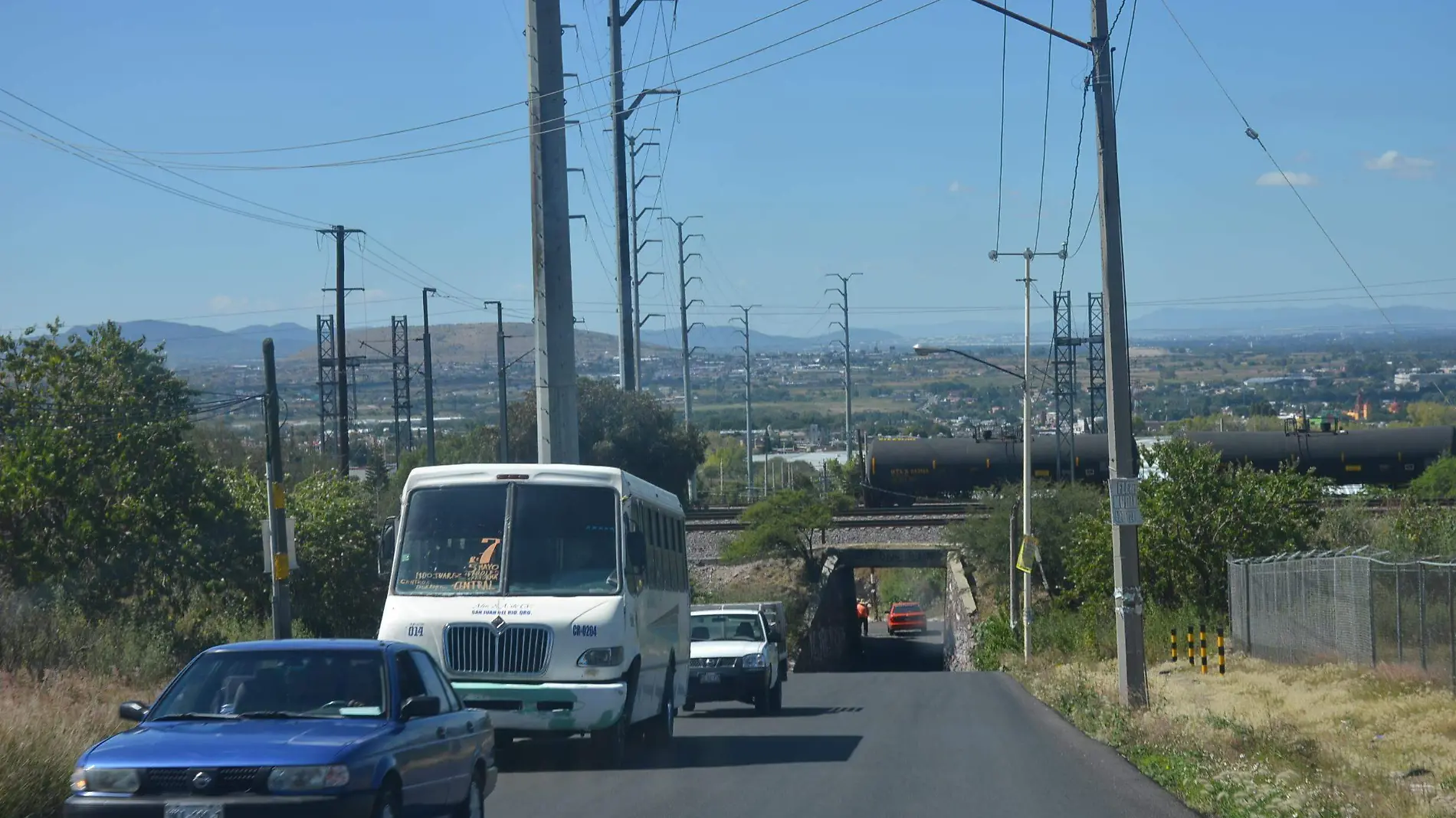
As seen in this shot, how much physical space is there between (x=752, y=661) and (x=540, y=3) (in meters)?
10.9

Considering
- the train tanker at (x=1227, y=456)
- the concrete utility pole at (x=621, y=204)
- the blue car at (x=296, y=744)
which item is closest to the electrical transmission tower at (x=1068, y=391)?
the train tanker at (x=1227, y=456)

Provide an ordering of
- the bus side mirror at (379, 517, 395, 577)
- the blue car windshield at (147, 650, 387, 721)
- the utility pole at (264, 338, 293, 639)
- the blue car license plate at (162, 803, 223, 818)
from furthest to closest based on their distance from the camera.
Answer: the utility pole at (264, 338, 293, 639)
the bus side mirror at (379, 517, 395, 577)
the blue car windshield at (147, 650, 387, 721)
the blue car license plate at (162, 803, 223, 818)

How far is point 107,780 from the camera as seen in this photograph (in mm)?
8023

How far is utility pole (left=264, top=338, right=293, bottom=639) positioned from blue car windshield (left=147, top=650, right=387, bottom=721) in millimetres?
18063

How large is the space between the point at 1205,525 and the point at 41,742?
3175 centimetres

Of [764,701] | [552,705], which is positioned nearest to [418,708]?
[552,705]

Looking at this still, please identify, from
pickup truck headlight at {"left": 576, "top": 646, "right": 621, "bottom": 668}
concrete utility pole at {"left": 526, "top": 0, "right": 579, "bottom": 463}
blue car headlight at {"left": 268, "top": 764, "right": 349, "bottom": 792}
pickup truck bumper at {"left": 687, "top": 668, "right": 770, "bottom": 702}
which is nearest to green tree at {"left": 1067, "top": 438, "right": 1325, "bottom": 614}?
pickup truck bumper at {"left": 687, "top": 668, "right": 770, "bottom": 702}

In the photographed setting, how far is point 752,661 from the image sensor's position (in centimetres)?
2277

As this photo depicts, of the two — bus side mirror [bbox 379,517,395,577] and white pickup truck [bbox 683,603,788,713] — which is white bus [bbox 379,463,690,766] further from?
white pickup truck [bbox 683,603,788,713]

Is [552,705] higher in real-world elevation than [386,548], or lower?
lower

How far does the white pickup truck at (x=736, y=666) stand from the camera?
22781 mm

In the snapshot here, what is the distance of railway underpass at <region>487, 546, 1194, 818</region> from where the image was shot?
1159 centimetres

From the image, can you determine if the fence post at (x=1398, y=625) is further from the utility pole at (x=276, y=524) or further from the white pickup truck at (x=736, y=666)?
the utility pole at (x=276, y=524)

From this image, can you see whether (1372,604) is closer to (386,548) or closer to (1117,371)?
(1117,371)
